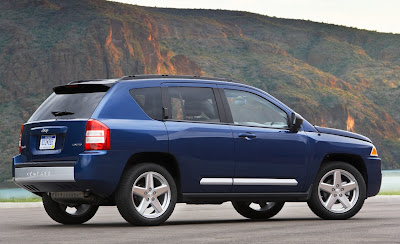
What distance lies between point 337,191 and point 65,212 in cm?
381

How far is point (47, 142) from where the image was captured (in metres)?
10.2

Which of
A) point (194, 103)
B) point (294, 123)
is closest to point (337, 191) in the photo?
point (294, 123)

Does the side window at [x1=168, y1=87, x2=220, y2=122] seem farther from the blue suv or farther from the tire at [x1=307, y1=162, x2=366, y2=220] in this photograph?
the tire at [x1=307, y1=162, x2=366, y2=220]

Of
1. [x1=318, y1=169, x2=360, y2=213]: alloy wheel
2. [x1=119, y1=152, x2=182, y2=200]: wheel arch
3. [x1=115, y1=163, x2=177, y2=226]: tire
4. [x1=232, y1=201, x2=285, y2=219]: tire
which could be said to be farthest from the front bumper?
[x1=115, y1=163, x2=177, y2=226]: tire

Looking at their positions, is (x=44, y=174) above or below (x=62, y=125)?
below

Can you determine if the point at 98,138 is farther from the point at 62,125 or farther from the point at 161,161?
the point at 161,161

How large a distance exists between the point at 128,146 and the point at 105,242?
182cm

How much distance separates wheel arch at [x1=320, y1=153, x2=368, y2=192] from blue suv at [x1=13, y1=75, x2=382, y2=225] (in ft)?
0.10

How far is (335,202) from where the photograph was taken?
1161 centimetres

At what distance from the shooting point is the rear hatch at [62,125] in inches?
386

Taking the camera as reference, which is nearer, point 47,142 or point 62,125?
point 62,125

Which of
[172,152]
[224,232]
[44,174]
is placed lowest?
[224,232]

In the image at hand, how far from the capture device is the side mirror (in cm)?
1110

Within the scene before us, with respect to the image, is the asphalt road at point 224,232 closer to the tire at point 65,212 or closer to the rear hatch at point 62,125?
the tire at point 65,212
